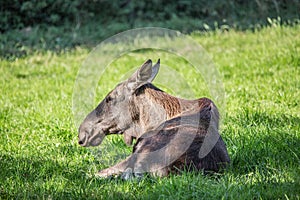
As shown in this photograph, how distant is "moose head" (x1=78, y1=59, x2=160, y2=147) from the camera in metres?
4.36

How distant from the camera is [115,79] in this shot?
836 centimetres

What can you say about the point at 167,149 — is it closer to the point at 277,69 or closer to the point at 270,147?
the point at 270,147

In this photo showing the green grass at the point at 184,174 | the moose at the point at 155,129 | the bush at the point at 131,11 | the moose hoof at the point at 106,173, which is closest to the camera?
the green grass at the point at 184,174

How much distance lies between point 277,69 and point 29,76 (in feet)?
13.2

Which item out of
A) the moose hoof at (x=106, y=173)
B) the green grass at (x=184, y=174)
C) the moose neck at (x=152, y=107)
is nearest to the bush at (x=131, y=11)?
the green grass at (x=184, y=174)

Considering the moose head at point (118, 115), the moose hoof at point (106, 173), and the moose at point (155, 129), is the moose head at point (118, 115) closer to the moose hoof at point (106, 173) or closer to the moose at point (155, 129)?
the moose at point (155, 129)

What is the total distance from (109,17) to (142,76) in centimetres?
1014

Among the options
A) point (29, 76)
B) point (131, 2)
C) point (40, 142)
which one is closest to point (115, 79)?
point (29, 76)

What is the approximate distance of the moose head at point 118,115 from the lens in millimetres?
4359

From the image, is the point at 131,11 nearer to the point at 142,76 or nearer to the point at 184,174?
the point at 142,76

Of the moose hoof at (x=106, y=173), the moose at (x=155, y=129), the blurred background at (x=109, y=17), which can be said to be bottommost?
the moose hoof at (x=106, y=173)

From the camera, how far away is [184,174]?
12.6ft

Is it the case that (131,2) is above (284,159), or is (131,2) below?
above

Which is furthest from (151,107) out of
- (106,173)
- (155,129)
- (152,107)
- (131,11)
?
(131,11)
